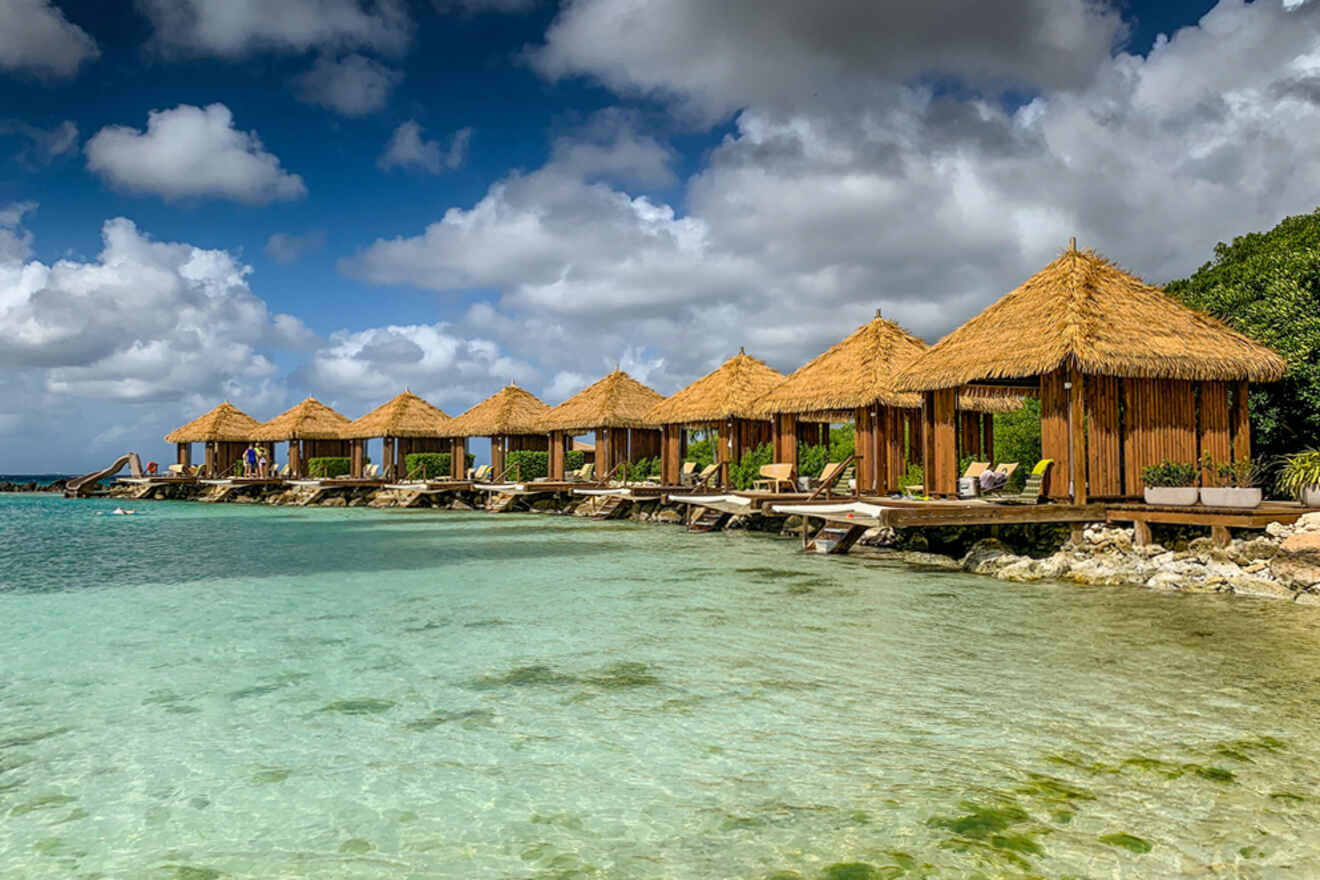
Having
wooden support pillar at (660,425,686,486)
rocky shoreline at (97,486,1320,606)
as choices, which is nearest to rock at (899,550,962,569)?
rocky shoreline at (97,486,1320,606)

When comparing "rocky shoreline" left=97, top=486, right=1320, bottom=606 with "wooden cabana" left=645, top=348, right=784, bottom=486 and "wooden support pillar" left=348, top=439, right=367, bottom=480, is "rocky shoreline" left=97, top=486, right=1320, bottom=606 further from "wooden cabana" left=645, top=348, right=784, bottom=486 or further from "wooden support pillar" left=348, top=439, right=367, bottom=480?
"wooden support pillar" left=348, top=439, right=367, bottom=480

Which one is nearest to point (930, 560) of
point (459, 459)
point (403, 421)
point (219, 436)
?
point (459, 459)

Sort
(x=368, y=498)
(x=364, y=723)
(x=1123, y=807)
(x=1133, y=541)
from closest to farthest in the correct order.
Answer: (x=1123, y=807) → (x=364, y=723) → (x=1133, y=541) → (x=368, y=498)

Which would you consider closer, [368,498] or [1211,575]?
[1211,575]

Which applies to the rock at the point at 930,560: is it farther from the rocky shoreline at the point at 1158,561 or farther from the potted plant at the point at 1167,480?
the potted plant at the point at 1167,480

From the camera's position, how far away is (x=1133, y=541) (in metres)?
10.4

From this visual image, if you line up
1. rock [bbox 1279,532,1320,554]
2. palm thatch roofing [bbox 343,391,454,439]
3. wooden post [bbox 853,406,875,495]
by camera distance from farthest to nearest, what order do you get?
palm thatch roofing [bbox 343,391,454,439] → wooden post [bbox 853,406,875,495] → rock [bbox 1279,532,1320,554]

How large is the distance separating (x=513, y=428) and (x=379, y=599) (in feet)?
60.7

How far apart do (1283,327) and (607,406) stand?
16554 mm

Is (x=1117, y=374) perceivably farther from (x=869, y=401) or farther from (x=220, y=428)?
(x=220, y=428)

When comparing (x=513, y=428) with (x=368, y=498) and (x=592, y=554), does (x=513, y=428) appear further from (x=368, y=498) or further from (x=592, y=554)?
(x=592, y=554)

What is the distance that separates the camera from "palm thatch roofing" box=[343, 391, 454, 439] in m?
30.5

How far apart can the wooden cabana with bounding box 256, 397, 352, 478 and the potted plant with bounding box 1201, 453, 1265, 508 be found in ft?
96.7

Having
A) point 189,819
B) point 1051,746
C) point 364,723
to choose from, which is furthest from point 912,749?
point 189,819
